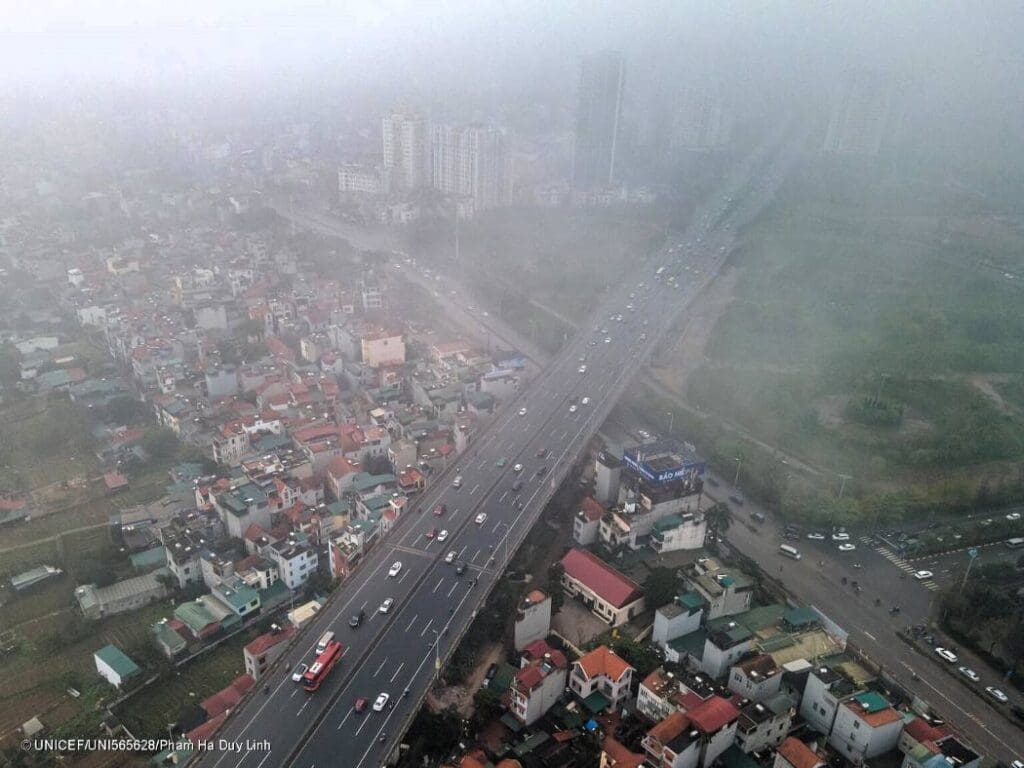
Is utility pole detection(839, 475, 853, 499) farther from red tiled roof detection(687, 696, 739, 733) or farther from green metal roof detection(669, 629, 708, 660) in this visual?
red tiled roof detection(687, 696, 739, 733)

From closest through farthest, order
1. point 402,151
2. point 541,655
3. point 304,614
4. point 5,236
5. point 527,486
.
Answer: point 541,655 < point 304,614 < point 527,486 < point 5,236 < point 402,151

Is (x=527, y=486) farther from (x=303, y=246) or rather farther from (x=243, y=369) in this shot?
(x=303, y=246)

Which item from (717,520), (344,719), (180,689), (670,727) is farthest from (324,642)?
(717,520)

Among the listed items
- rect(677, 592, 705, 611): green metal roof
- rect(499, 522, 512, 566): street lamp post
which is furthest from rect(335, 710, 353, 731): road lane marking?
rect(677, 592, 705, 611): green metal roof

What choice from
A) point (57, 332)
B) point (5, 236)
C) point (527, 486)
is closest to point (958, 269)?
point (527, 486)

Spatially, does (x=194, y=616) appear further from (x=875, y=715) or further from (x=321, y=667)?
(x=875, y=715)
